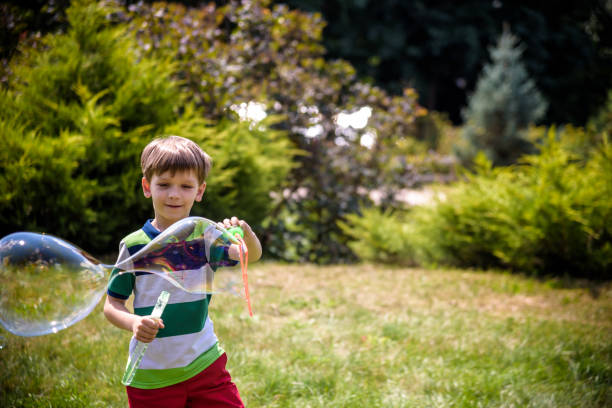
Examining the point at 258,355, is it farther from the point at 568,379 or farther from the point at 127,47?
the point at 127,47

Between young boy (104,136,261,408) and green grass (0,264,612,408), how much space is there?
82 centimetres

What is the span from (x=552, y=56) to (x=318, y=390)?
30.9 meters

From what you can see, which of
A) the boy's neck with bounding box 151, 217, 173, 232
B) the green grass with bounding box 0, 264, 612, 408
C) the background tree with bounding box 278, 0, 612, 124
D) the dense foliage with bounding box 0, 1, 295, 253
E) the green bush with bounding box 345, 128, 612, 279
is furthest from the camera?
the background tree with bounding box 278, 0, 612, 124

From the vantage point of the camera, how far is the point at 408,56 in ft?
87.1

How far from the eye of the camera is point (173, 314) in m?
1.72

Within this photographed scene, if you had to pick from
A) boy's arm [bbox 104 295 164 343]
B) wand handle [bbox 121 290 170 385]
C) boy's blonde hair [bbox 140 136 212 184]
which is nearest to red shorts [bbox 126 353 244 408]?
wand handle [bbox 121 290 170 385]

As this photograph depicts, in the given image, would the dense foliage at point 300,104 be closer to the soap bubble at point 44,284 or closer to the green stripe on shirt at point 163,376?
the soap bubble at point 44,284

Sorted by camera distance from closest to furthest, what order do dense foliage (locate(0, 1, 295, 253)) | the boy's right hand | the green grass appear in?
the boy's right hand
the green grass
dense foliage (locate(0, 1, 295, 253))

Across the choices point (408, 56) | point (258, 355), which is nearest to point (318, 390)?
point (258, 355)

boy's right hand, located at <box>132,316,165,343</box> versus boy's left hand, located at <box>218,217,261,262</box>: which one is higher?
boy's left hand, located at <box>218,217,261,262</box>


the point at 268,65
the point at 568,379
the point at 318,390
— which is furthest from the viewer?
the point at 268,65

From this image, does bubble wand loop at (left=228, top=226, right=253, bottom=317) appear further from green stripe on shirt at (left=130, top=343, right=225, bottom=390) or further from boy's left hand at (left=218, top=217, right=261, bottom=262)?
green stripe on shirt at (left=130, top=343, right=225, bottom=390)

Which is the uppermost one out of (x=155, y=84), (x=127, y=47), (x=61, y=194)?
(x=127, y=47)

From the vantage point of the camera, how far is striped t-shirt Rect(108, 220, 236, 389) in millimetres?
1685
